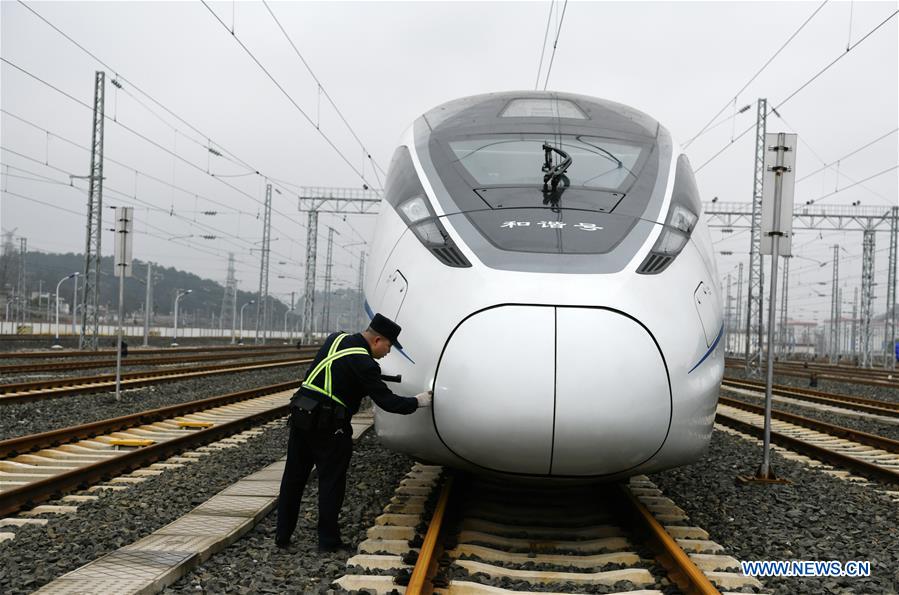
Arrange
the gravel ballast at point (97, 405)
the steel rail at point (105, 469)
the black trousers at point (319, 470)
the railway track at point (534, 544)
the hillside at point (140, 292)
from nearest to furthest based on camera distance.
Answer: the railway track at point (534, 544) → the black trousers at point (319, 470) → the steel rail at point (105, 469) → the gravel ballast at point (97, 405) → the hillside at point (140, 292)

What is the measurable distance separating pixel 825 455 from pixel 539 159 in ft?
17.6

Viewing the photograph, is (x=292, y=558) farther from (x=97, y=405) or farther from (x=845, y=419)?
(x=845, y=419)

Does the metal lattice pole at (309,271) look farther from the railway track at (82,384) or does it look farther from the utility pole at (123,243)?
the utility pole at (123,243)

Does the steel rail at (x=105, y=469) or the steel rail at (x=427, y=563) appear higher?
the steel rail at (x=427, y=563)

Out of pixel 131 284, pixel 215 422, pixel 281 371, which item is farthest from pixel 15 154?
pixel 131 284

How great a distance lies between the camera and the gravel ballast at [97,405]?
9.97 meters

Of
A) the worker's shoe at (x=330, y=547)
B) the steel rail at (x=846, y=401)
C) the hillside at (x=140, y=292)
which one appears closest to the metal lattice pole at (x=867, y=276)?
the steel rail at (x=846, y=401)

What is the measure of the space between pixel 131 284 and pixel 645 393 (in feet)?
348

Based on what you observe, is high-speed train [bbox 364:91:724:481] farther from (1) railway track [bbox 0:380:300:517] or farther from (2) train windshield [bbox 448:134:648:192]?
(1) railway track [bbox 0:380:300:517]

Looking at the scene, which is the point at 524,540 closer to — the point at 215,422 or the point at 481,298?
the point at 481,298

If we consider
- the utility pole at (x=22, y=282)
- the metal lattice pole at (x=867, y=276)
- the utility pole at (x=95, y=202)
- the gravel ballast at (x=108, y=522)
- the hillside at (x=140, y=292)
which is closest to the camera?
the gravel ballast at (x=108, y=522)

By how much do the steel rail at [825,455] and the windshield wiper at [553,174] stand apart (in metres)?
4.46

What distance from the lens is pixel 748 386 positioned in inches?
845

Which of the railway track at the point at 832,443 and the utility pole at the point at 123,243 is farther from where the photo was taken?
the utility pole at the point at 123,243
